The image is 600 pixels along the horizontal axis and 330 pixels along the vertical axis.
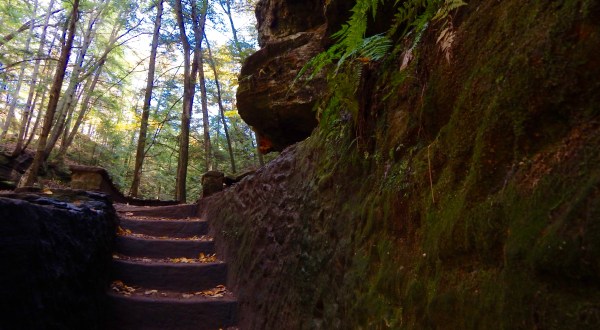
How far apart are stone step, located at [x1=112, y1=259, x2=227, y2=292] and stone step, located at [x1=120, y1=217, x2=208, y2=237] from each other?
4.95ft

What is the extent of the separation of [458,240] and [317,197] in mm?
1831

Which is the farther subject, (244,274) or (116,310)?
(244,274)

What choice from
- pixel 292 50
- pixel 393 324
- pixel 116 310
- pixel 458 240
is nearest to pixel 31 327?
pixel 116 310

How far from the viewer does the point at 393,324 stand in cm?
174

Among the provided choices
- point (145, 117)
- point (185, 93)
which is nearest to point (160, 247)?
point (185, 93)

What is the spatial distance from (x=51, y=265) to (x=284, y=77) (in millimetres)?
4804

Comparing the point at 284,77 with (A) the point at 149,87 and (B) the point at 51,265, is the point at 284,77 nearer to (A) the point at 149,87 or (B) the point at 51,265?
(B) the point at 51,265

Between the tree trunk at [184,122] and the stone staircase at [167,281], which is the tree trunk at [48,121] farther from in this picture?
the tree trunk at [184,122]

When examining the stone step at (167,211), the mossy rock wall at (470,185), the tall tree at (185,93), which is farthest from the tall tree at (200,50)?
the mossy rock wall at (470,185)

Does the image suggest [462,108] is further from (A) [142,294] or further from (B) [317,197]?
(A) [142,294]

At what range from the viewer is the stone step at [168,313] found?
14.1ft

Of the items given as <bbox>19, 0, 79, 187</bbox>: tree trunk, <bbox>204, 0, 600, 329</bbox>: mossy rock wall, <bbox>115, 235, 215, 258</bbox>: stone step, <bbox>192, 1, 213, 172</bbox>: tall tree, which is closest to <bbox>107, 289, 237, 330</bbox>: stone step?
<bbox>115, 235, 215, 258</bbox>: stone step

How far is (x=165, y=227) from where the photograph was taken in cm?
691

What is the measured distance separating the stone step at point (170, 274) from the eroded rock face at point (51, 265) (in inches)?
16.5
